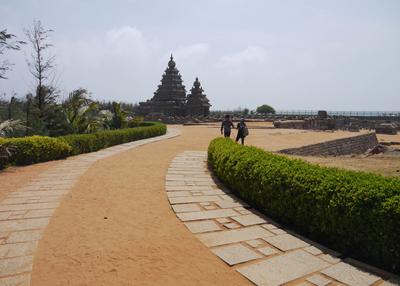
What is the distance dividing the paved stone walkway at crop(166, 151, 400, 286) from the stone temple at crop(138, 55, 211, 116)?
42840 millimetres

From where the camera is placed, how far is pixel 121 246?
169 inches

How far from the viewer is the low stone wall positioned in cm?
1695

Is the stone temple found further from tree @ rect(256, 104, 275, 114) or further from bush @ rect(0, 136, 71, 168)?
bush @ rect(0, 136, 71, 168)

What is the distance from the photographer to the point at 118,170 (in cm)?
949

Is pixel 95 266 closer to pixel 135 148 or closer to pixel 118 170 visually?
pixel 118 170

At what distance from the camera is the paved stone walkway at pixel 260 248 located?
3.60 m

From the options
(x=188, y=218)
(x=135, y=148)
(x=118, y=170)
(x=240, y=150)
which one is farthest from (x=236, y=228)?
(x=135, y=148)

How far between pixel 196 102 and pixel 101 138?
117 feet

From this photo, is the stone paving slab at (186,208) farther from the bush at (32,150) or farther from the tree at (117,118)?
the tree at (117,118)

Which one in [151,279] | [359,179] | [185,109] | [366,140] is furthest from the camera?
[185,109]

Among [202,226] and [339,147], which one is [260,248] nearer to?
[202,226]

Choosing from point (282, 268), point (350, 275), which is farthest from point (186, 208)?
point (350, 275)

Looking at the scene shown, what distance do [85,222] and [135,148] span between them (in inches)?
390

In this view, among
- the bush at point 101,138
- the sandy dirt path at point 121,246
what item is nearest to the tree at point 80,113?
the bush at point 101,138
